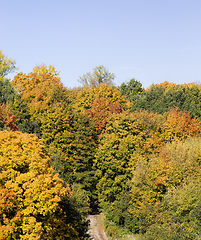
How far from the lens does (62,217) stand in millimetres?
27062

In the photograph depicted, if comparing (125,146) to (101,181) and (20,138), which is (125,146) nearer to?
(101,181)

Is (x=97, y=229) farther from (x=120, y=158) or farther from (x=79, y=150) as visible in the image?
(x=79, y=150)

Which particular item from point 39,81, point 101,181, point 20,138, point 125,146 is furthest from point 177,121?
point 20,138

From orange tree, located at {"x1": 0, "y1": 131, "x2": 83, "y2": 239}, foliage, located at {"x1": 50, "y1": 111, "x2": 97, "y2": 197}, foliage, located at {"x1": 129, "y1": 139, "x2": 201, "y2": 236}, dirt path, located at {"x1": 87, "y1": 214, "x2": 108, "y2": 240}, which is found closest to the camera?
orange tree, located at {"x1": 0, "y1": 131, "x2": 83, "y2": 239}

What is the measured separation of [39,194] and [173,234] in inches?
744

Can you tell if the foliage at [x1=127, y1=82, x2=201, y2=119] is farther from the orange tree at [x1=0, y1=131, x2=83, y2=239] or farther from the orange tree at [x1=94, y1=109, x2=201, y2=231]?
the orange tree at [x1=0, y1=131, x2=83, y2=239]

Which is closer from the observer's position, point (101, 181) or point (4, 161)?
point (4, 161)

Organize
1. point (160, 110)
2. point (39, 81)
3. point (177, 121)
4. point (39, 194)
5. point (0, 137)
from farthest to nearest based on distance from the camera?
point (39, 81) → point (160, 110) → point (177, 121) → point (0, 137) → point (39, 194)

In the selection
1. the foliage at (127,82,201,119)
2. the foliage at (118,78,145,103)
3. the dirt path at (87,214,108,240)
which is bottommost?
the dirt path at (87,214,108,240)

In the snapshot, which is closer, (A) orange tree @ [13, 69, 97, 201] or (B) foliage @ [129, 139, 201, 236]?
(B) foliage @ [129, 139, 201, 236]

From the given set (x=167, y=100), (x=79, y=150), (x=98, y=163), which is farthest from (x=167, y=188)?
(x=167, y=100)

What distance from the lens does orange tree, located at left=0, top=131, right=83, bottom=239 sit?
2344 cm

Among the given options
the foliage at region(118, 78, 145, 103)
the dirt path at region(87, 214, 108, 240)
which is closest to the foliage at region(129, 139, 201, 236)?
the dirt path at region(87, 214, 108, 240)

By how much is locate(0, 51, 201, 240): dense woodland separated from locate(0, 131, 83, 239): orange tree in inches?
3.0
